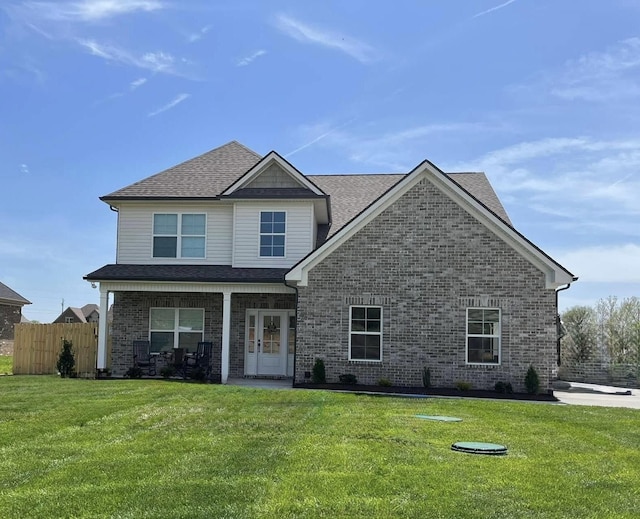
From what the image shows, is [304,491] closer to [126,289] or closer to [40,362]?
[126,289]

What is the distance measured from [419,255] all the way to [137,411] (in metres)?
9.39

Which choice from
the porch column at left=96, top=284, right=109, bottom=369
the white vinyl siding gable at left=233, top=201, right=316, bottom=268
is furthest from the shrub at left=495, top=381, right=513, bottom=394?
the porch column at left=96, top=284, right=109, bottom=369

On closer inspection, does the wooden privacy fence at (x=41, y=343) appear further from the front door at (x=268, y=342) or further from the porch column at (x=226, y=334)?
the front door at (x=268, y=342)

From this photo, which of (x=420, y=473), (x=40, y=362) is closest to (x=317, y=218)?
(x=40, y=362)

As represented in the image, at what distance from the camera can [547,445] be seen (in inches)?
374

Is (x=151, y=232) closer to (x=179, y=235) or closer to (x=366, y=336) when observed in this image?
(x=179, y=235)

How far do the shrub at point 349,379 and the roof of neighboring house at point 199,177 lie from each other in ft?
23.8

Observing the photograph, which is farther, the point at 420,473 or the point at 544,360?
the point at 544,360

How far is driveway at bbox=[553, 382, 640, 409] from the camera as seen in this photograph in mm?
16953

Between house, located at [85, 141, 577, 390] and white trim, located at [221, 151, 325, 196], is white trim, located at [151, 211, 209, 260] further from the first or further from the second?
white trim, located at [221, 151, 325, 196]

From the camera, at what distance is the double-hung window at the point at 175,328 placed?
2095cm

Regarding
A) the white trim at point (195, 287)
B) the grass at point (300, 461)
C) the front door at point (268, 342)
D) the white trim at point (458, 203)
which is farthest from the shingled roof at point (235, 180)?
the grass at point (300, 461)

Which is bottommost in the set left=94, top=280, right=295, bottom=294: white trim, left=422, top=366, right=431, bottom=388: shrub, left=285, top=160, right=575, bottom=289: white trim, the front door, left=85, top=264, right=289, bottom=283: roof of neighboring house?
left=422, top=366, right=431, bottom=388: shrub

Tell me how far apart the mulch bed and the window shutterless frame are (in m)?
0.91
